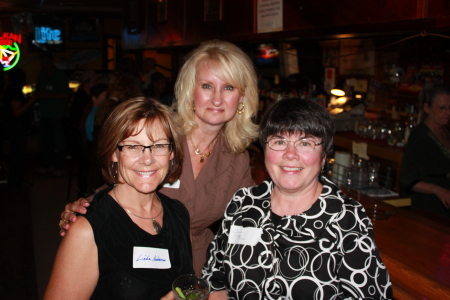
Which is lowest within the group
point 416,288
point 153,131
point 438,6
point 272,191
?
point 416,288

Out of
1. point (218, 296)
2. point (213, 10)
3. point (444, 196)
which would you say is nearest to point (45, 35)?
point (213, 10)

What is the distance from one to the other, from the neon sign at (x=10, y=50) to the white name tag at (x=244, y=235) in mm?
11819

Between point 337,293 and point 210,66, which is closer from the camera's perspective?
point 337,293

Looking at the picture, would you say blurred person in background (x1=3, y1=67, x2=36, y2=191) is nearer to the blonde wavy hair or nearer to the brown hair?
the blonde wavy hair

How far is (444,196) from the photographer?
3230 millimetres

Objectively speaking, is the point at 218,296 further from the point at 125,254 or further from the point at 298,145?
the point at 298,145

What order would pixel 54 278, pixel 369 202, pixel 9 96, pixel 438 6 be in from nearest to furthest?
pixel 54 278, pixel 438 6, pixel 369 202, pixel 9 96

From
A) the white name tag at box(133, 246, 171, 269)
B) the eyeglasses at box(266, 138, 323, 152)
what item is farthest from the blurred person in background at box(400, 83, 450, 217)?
the white name tag at box(133, 246, 171, 269)

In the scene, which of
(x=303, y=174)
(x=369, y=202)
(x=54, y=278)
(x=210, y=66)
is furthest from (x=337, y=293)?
(x=369, y=202)

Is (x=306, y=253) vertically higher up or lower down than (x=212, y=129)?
lower down

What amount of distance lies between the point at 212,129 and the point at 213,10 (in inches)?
88.7

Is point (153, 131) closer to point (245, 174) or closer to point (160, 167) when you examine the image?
point (160, 167)

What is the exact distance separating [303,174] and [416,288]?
75 centimetres

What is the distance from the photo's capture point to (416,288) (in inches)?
71.8
